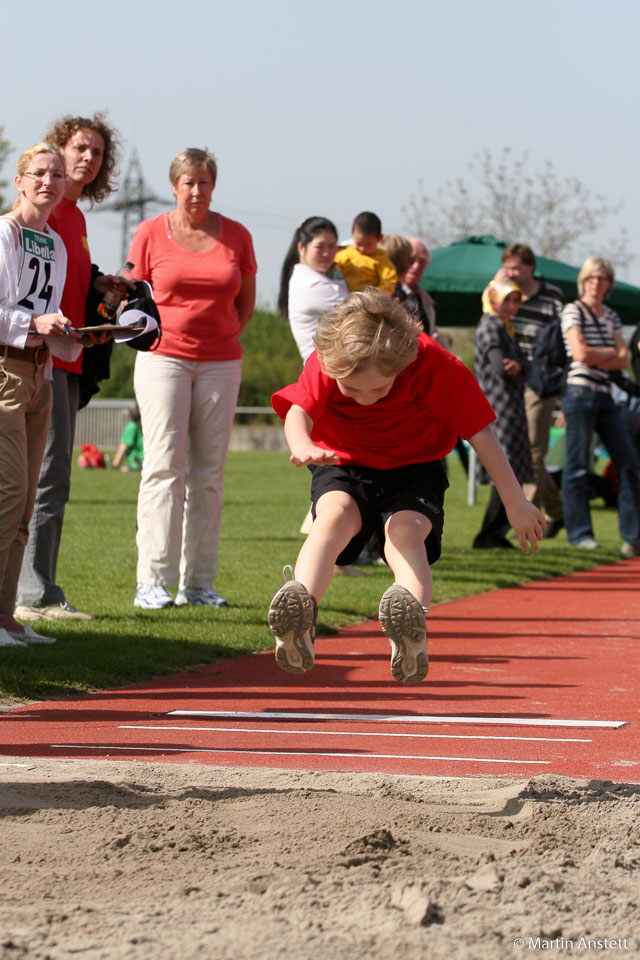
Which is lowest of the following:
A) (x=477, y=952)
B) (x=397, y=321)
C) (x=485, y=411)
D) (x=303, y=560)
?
(x=477, y=952)

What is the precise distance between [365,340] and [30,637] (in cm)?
265

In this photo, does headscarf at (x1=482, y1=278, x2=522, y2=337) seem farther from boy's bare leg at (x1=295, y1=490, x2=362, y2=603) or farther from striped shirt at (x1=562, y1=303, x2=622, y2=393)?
boy's bare leg at (x1=295, y1=490, x2=362, y2=603)

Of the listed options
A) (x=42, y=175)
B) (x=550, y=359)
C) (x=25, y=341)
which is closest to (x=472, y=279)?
(x=550, y=359)

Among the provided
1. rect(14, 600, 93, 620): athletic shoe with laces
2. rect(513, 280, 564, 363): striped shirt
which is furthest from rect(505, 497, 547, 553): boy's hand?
rect(513, 280, 564, 363): striped shirt

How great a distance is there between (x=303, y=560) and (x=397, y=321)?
3.28 feet

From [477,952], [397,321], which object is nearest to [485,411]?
[397,321]

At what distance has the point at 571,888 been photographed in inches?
121

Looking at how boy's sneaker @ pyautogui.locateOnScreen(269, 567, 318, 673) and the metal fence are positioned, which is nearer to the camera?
boy's sneaker @ pyautogui.locateOnScreen(269, 567, 318, 673)

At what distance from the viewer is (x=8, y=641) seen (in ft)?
20.7

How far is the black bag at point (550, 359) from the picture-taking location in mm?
12312

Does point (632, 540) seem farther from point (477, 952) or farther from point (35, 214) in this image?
point (477, 952)

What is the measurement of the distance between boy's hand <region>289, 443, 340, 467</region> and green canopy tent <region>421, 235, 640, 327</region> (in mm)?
12286

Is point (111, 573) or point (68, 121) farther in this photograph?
point (111, 573)

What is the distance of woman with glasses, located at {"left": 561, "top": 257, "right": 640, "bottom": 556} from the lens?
11.7 m
